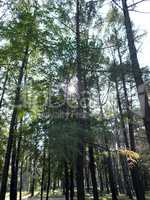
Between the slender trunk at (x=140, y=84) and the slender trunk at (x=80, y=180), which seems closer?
the slender trunk at (x=140, y=84)

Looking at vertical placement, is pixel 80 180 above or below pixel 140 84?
below

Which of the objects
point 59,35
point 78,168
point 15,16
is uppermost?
point 15,16

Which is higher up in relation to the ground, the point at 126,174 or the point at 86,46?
the point at 86,46

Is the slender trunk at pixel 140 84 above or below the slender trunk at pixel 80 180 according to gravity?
above

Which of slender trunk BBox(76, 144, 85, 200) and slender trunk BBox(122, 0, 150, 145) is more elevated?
slender trunk BBox(122, 0, 150, 145)

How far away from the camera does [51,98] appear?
18078 mm

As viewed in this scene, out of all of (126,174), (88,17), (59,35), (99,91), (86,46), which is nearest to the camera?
(86,46)

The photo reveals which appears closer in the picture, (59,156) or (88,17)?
(59,156)

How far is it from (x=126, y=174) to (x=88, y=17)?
21.9 metres

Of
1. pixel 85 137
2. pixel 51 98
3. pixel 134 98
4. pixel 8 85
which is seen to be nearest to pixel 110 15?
pixel 85 137

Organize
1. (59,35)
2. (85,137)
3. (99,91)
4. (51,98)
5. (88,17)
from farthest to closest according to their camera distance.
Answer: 1. (99,91)
2. (51,98)
3. (88,17)
4. (59,35)
5. (85,137)

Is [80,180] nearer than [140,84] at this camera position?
No

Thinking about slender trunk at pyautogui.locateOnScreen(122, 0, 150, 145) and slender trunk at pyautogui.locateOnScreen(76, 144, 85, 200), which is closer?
slender trunk at pyautogui.locateOnScreen(122, 0, 150, 145)

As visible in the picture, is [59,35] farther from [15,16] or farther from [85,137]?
[85,137]
